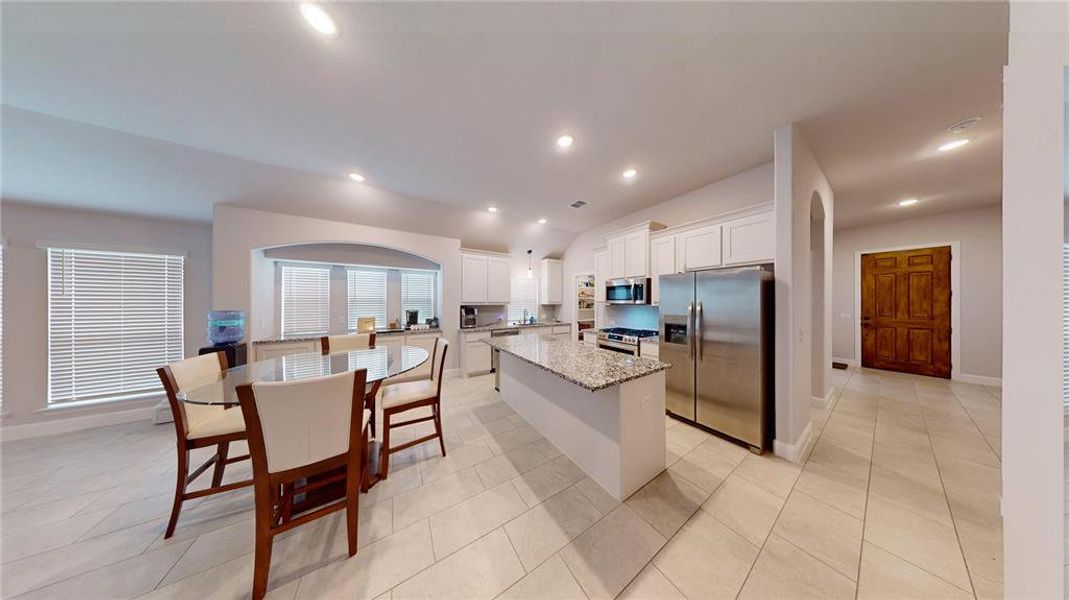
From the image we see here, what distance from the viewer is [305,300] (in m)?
4.32

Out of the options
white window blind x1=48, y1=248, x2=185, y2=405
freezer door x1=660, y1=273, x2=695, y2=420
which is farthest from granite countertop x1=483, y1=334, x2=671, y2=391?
white window blind x1=48, y1=248, x2=185, y2=405

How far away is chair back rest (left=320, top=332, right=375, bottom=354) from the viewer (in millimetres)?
3014

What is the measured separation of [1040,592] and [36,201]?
22.4 feet

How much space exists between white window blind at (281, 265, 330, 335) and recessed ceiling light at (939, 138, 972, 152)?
7.25 meters

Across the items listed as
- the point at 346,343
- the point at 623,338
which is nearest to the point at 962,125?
the point at 623,338

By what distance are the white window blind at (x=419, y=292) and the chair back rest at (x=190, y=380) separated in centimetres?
283

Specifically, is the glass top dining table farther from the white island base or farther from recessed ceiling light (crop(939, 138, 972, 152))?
recessed ceiling light (crop(939, 138, 972, 152))

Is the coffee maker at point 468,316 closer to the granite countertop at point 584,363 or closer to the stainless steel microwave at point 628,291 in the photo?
the granite countertop at point 584,363

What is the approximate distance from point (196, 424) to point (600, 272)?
4.65m

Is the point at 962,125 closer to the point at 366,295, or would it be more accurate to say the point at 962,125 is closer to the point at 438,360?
the point at 438,360

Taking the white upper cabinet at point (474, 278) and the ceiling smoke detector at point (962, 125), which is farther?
the white upper cabinet at point (474, 278)

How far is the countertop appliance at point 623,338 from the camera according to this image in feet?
12.6

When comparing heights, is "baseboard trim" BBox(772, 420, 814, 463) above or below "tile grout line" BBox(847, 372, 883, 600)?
above

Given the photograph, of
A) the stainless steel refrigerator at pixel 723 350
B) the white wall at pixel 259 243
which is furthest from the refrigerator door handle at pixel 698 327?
the white wall at pixel 259 243
